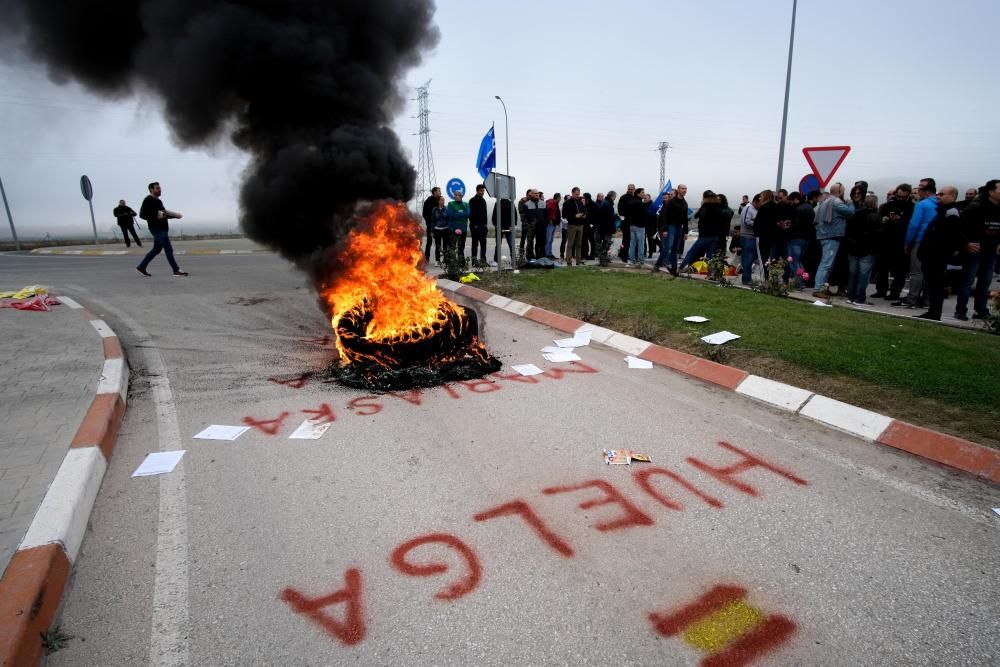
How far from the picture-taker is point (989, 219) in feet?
21.9

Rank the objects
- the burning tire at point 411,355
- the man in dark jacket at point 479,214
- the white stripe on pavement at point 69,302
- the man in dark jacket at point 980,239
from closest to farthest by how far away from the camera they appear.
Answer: the burning tire at point 411,355 → the man in dark jacket at point 980,239 → the white stripe on pavement at point 69,302 → the man in dark jacket at point 479,214

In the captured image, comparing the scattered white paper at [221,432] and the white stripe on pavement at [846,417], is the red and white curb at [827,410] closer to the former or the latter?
the white stripe on pavement at [846,417]

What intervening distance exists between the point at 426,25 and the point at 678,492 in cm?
728

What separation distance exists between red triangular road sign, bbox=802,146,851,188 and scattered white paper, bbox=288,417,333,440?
877 centimetres

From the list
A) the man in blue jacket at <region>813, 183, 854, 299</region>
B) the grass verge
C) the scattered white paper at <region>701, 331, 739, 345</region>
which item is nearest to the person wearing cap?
the man in blue jacket at <region>813, 183, 854, 299</region>

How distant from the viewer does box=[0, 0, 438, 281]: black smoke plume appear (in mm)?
6312

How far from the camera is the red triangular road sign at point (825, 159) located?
8469 millimetres

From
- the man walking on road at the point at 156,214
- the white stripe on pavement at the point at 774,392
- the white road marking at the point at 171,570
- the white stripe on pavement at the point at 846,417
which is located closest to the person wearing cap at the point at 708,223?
the white stripe on pavement at the point at 774,392

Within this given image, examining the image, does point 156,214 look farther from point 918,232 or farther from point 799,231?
point 918,232

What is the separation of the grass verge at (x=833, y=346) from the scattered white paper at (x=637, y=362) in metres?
0.52

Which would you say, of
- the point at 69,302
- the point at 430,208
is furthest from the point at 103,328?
the point at 430,208

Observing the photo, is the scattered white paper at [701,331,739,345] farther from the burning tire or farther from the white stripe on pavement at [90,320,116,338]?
the white stripe on pavement at [90,320,116,338]

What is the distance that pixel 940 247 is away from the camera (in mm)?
6934

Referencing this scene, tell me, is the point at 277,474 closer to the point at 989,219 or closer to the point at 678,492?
the point at 678,492
